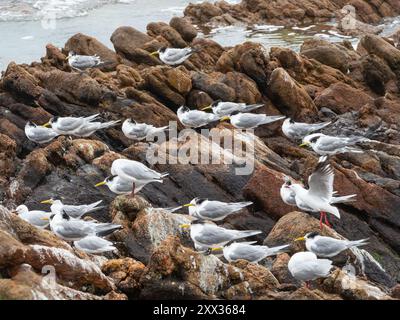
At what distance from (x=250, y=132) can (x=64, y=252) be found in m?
11.6

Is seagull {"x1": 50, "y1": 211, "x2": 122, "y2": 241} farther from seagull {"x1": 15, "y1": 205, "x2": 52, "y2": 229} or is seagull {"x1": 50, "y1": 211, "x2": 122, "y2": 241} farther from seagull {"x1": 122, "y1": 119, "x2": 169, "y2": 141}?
seagull {"x1": 122, "y1": 119, "x2": 169, "y2": 141}

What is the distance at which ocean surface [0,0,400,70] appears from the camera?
144 feet

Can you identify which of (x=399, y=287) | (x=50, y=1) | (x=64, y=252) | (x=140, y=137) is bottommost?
(x=50, y=1)

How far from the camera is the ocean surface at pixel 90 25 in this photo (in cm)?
4381

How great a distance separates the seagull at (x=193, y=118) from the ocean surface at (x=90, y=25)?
771 inches

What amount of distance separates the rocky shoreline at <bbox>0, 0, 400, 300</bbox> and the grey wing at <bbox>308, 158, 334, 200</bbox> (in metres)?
0.50

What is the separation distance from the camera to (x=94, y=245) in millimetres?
12594

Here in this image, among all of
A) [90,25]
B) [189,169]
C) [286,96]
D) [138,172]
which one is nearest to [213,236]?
[138,172]

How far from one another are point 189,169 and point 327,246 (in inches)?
222

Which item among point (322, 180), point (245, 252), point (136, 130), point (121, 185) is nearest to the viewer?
point (245, 252)

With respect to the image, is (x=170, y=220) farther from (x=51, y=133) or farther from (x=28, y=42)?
(x=28, y=42)

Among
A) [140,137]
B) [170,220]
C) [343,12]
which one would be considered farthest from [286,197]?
[343,12]

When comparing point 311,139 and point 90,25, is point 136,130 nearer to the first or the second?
point 311,139

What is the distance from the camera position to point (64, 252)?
10.3 meters
